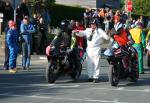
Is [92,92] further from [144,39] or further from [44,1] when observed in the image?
[44,1]

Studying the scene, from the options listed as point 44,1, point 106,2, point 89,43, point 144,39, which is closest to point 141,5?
point 106,2

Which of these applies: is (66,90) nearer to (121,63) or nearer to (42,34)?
(121,63)

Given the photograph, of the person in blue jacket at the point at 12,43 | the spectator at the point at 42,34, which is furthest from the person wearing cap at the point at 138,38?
the spectator at the point at 42,34

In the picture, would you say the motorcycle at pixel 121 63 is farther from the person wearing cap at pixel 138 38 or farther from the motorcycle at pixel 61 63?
the person wearing cap at pixel 138 38

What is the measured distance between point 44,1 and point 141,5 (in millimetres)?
30721

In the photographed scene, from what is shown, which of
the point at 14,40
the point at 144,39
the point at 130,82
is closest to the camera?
the point at 130,82

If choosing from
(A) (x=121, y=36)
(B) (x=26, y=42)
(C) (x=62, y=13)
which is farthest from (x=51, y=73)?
(C) (x=62, y=13)

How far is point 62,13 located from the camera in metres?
49.8

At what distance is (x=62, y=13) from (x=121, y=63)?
32230 millimetres

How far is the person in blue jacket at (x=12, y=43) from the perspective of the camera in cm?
2078

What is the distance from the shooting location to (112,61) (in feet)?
57.1

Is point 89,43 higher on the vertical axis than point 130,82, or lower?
higher

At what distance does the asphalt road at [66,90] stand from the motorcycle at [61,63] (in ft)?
0.89

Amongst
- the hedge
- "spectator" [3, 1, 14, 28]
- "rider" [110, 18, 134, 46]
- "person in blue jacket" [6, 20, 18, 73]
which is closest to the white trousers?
"rider" [110, 18, 134, 46]
